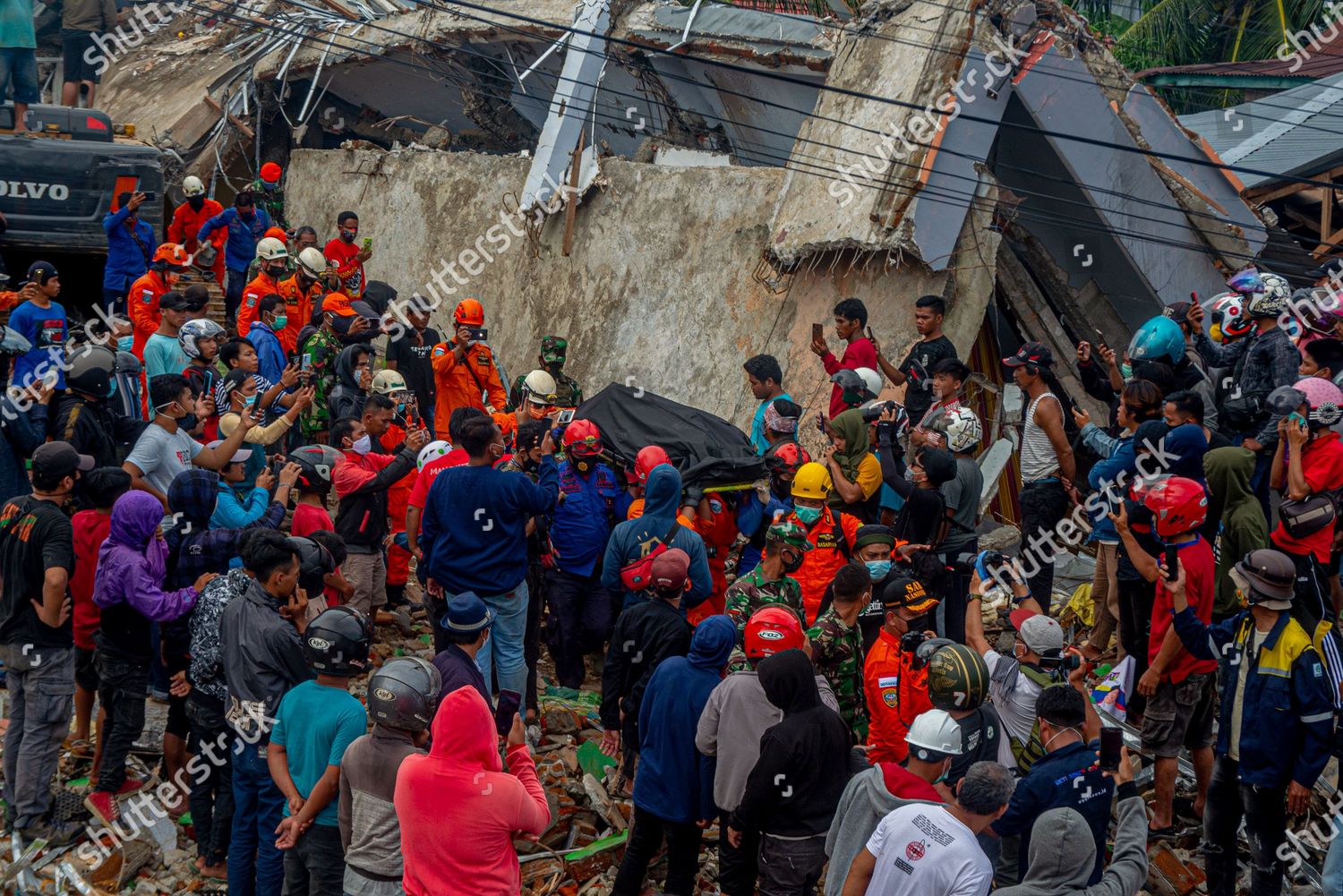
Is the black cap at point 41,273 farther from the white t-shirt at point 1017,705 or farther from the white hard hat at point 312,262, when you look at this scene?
the white t-shirt at point 1017,705

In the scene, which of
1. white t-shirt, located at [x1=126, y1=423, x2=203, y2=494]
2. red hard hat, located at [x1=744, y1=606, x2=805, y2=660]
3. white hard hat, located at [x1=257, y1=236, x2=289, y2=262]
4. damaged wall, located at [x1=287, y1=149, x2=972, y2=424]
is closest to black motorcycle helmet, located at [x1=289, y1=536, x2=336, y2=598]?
white t-shirt, located at [x1=126, y1=423, x2=203, y2=494]

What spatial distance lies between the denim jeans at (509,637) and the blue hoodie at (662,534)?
660 millimetres

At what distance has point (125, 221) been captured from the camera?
12.8 metres

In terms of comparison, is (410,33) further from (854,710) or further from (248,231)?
(854,710)

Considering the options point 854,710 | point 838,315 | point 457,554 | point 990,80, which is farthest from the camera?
point 990,80

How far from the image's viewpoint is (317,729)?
512 cm

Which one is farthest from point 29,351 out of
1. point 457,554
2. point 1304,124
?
point 1304,124

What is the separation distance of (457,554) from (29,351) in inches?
153

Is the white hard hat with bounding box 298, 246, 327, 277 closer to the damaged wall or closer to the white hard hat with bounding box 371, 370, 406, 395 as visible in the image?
the damaged wall

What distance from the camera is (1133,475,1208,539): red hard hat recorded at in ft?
21.4

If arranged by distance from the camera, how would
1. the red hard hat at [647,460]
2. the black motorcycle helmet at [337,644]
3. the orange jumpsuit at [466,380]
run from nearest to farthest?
the black motorcycle helmet at [337,644] < the red hard hat at [647,460] < the orange jumpsuit at [466,380]

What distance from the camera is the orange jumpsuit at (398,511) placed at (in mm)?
8594

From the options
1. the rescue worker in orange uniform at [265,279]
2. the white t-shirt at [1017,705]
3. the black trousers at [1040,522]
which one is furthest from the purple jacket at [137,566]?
the black trousers at [1040,522]

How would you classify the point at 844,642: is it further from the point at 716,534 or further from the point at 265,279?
the point at 265,279
